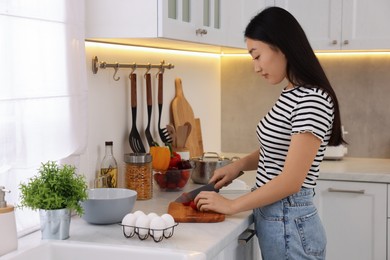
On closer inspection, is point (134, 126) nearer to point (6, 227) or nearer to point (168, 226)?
point (168, 226)

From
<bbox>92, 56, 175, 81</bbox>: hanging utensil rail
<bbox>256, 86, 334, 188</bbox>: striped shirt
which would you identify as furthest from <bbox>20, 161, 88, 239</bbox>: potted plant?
<bbox>92, 56, 175, 81</bbox>: hanging utensil rail

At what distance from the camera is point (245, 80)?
14.0 ft

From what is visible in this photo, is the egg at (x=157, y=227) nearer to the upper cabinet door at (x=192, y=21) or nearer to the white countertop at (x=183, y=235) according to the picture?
the white countertop at (x=183, y=235)

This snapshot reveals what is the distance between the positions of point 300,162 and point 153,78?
1270mm

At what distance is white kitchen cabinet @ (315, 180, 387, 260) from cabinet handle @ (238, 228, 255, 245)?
105 cm

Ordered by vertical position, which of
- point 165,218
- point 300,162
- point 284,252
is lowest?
point 284,252

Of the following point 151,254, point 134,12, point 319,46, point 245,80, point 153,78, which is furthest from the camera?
point 245,80

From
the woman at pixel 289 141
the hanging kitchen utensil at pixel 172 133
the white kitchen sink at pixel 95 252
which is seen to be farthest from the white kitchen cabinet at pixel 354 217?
the white kitchen sink at pixel 95 252

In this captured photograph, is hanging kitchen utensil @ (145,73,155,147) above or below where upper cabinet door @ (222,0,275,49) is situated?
below

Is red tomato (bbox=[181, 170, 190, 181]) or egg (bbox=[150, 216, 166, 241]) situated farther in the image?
red tomato (bbox=[181, 170, 190, 181])

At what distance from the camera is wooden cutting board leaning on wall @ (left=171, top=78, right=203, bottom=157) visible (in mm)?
3508

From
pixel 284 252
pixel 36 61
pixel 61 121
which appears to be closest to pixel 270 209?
pixel 284 252

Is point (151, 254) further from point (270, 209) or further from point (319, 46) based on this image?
point (319, 46)

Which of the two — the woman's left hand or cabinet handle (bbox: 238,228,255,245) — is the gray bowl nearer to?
the woman's left hand
